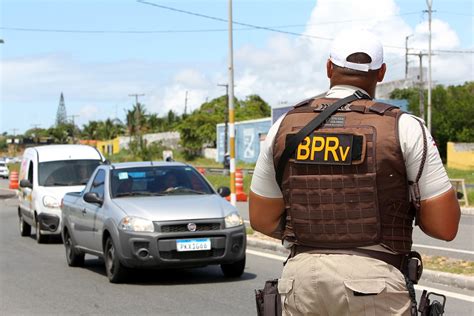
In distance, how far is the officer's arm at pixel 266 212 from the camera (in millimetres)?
3488

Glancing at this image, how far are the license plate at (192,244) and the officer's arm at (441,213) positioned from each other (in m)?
7.19

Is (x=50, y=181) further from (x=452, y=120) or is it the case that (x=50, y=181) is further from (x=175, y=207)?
(x=452, y=120)

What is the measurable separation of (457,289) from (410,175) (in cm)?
691

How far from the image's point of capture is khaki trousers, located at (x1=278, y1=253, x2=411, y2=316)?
10.3 ft

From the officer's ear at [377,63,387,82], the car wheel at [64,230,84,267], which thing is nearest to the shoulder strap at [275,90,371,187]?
the officer's ear at [377,63,387,82]

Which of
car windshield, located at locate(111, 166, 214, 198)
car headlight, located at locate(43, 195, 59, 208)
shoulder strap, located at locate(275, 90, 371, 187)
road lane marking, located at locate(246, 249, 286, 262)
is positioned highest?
shoulder strap, located at locate(275, 90, 371, 187)

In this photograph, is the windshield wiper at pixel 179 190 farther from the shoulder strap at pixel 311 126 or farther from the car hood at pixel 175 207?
the shoulder strap at pixel 311 126

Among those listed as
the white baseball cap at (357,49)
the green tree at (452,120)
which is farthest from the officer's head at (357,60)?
the green tree at (452,120)

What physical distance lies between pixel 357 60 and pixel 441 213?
679mm

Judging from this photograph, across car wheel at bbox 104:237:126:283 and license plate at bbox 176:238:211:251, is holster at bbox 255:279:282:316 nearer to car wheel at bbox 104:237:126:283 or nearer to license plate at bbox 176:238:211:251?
license plate at bbox 176:238:211:251

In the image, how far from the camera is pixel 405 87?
285 feet

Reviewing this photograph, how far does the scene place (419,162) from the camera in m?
3.15

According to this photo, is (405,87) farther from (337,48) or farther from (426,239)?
(337,48)

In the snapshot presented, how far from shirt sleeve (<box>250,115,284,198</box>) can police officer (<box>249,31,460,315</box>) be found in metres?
0.12
